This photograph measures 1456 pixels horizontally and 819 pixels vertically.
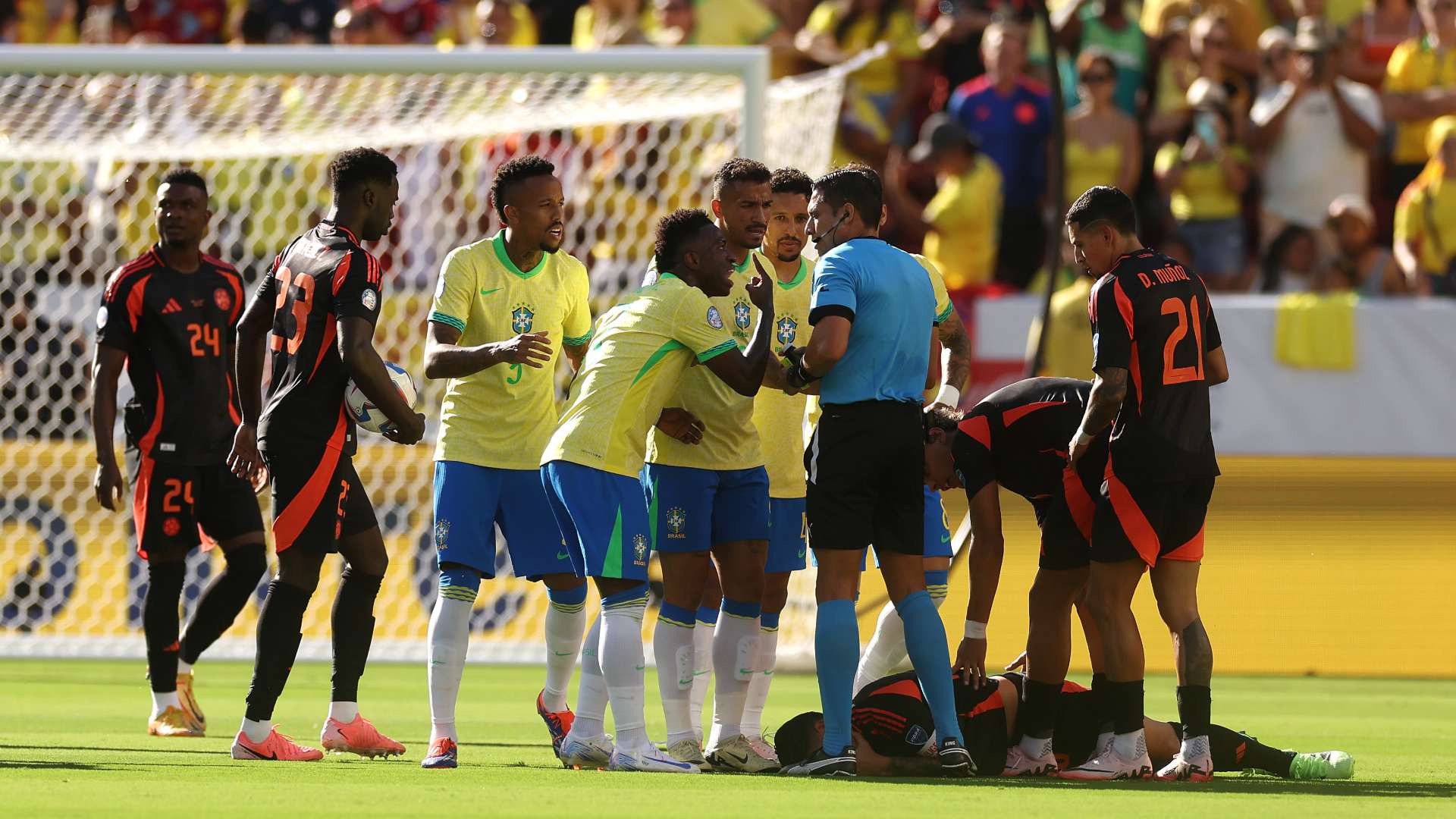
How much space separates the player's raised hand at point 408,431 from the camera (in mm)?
6723

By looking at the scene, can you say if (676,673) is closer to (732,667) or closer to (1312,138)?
(732,667)

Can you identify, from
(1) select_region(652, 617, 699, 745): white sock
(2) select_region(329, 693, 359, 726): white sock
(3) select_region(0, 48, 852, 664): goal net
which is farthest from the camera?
(3) select_region(0, 48, 852, 664): goal net

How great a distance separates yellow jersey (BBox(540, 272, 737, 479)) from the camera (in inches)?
257

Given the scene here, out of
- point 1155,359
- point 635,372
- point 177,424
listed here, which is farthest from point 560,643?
point 1155,359

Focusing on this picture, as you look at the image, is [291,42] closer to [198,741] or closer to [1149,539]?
[198,741]

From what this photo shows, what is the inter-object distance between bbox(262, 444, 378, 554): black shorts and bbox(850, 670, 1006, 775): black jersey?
77.3 inches

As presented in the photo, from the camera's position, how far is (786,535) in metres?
7.46

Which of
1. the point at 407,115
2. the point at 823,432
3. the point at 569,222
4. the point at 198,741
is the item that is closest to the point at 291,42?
the point at 407,115

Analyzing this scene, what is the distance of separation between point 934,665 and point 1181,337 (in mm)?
1365

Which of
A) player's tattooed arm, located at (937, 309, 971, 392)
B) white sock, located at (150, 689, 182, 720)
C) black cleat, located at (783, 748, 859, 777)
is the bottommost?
white sock, located at (150, 689, 182, 720)

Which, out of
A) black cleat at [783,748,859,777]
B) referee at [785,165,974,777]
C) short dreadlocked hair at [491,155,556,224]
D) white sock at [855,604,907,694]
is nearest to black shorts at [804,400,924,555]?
referee at [785,165,974,777]

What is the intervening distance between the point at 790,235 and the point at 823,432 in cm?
120

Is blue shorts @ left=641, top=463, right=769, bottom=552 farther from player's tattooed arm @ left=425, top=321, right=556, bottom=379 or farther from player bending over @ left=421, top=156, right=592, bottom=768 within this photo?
player's tattooed arm @ left=425, top=321, right=556, bottom=379

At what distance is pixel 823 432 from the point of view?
658 centimetres
